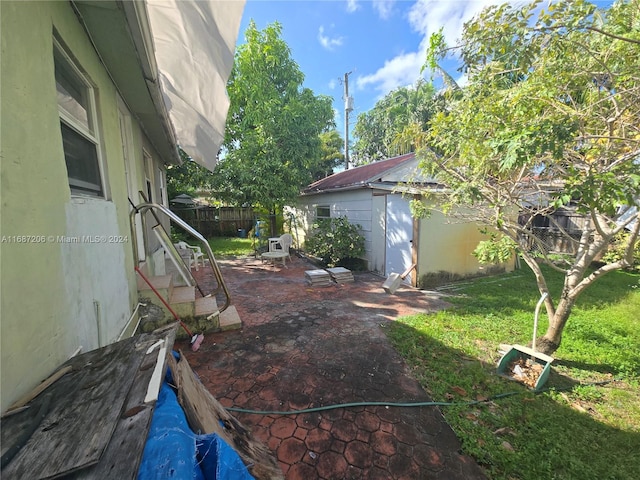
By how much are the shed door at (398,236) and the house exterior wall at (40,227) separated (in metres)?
6.09

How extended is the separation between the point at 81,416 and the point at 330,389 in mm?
2330

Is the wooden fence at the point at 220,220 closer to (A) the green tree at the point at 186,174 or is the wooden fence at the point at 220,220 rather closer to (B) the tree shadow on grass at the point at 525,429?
(A) the green tree at the point at 186,174

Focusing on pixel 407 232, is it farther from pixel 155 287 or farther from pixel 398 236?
pixel 155 287

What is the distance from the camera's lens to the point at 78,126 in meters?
2.12

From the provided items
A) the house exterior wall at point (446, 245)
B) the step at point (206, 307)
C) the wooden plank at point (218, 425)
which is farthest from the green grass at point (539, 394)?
the step at point (206, 307)

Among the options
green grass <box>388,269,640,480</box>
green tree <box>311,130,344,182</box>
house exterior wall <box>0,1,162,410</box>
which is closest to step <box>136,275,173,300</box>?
house exterior wall <box>0,1,162,410</box>

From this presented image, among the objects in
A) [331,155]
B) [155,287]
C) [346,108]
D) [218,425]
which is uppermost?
[346,108]

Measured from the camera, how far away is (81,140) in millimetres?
2221

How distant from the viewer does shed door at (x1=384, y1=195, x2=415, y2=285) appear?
6.66m

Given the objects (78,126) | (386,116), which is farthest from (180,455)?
(386,116)

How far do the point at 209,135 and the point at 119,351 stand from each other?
12.8 ft

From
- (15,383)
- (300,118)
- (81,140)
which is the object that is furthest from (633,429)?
(300,118)

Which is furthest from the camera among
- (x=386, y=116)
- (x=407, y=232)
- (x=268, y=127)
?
(x=386, y=116)

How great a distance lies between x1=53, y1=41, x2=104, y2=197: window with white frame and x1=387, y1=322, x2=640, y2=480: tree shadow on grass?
3.85 meters
